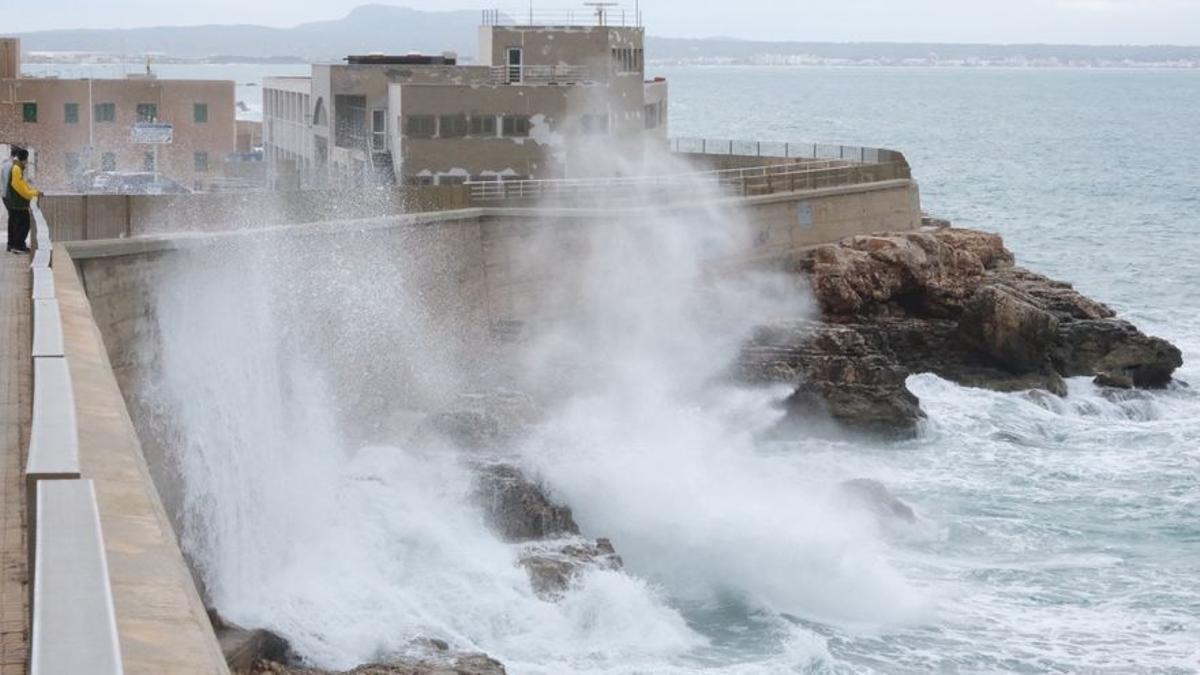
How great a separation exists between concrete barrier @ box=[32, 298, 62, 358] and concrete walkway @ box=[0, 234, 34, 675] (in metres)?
0.46

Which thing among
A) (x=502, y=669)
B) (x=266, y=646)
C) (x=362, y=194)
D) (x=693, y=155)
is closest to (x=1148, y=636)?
(x=502, y=669)

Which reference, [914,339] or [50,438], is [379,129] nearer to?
[914,339]

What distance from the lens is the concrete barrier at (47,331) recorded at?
26.7 ft

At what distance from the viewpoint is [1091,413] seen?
3475 cm

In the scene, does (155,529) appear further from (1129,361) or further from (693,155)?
(693,155)

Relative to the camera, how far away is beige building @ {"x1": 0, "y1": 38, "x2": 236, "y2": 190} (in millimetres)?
51781

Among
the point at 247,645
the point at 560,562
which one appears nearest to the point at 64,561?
the point at 247,645

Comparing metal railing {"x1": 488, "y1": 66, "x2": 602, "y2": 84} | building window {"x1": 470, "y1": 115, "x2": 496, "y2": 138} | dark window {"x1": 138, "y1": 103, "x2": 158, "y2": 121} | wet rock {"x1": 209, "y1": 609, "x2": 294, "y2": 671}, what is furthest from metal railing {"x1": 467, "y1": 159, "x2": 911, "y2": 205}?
dark window {"x1": 138, "y1": 103, "x2": 158, "y2": 121}

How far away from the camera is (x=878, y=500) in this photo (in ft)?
85.6

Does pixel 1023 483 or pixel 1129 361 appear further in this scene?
pixel 1129 361

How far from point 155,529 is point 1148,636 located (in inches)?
662

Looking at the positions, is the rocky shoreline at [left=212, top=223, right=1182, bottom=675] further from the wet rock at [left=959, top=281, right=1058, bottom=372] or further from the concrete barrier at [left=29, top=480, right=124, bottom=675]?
the concrete barrier at [left=29, top=480, right=124, bottom=675]

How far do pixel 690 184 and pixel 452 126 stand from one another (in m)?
5.36

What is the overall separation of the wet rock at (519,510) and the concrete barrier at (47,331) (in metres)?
12.0
